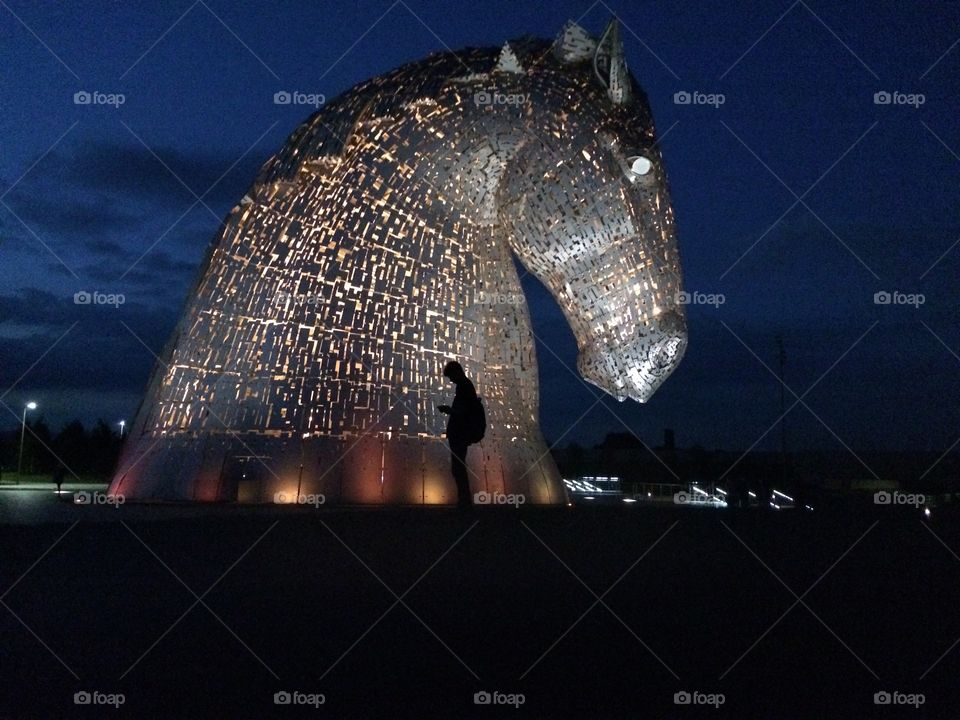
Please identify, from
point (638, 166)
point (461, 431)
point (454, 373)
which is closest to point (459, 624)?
point (461, 431)

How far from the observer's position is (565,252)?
11.1 m

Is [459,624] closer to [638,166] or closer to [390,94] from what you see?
[638,166]

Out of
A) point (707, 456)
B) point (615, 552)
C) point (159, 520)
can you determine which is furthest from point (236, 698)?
point (707, 456)

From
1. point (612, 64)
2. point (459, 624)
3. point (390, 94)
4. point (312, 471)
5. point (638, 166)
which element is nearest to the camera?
point (459, 624)

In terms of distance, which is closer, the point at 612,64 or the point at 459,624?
the point at 459,624

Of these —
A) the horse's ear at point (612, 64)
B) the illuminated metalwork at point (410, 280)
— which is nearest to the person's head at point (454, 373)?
the illuminated metalwork at point (410, 280)

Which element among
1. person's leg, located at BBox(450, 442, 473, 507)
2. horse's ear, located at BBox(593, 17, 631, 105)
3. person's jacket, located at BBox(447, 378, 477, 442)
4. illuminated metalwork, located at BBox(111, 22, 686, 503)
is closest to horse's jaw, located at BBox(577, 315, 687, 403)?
illuminated metalwork, located at BBox(111, 22, 686, 503)

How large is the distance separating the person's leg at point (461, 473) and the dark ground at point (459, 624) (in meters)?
1.58

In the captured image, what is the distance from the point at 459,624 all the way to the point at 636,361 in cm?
685

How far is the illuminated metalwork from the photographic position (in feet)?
35.5

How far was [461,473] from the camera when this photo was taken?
9461 mm

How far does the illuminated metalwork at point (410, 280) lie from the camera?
10820 mm

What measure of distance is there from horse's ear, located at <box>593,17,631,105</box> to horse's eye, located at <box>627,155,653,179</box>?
0.71m

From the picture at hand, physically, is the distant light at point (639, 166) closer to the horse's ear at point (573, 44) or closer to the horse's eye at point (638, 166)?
the horse's eye at point (638, 166)
